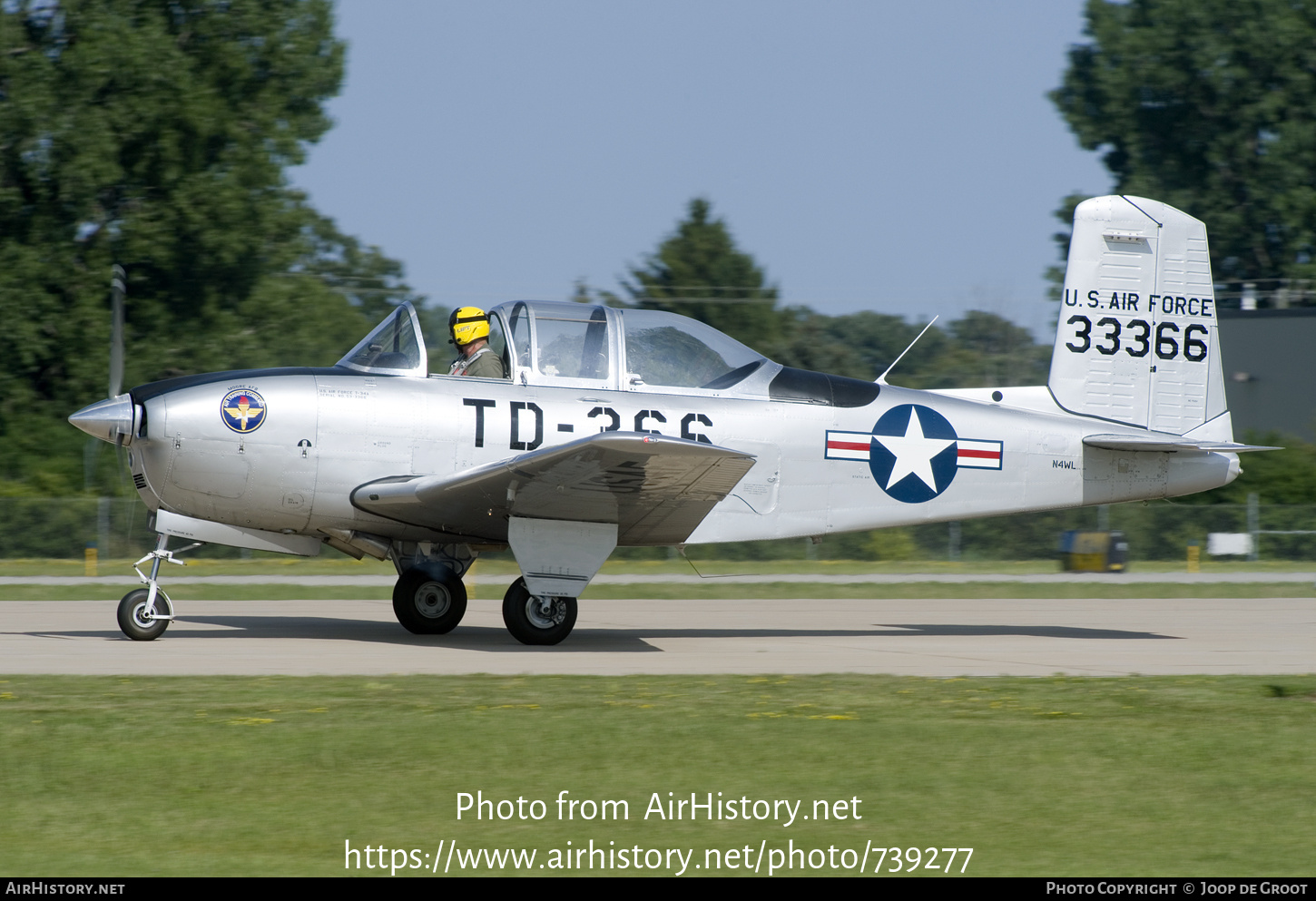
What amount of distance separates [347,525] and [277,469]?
2.42 feet

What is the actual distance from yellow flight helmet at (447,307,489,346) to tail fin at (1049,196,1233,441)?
530 centimetres

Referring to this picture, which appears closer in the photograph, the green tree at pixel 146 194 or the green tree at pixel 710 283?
the green tree at pixel 146 194

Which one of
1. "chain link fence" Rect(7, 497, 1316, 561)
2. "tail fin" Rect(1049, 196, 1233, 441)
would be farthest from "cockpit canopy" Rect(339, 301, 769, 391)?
"chain link fence" Rect(7, 497, 1316, 561)

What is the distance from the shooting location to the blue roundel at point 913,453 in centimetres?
1173

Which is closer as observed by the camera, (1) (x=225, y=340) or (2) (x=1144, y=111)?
(1) (x=225, y=340)

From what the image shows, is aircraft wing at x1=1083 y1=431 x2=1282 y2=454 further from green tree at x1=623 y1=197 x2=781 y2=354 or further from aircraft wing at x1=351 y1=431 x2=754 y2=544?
green tree at x1=623 y1=197 x2=781 y2=354

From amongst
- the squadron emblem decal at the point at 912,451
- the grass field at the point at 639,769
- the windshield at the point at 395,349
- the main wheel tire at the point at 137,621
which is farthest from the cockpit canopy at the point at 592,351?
the grass field at the point at 639,769

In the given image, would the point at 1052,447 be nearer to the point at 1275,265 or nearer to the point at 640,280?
the point at 1275,265

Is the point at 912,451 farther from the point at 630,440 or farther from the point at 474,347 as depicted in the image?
the point at 474,347

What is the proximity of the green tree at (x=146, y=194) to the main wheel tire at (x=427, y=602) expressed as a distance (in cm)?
1958

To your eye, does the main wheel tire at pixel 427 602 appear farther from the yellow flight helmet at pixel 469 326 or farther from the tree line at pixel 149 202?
the tree line at pixel 149 202

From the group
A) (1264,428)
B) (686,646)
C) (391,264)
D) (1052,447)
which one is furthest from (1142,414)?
(391,264)

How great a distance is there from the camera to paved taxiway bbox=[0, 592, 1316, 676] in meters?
9.80

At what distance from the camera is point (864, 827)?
209 inches
